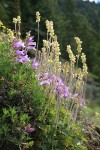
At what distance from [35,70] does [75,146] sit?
39.0 inches

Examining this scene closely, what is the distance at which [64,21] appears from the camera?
6244 centimetres

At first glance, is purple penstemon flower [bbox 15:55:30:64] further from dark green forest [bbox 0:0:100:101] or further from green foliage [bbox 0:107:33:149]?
dark green forest [bbox 0:0:100:101]

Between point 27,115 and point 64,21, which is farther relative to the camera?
point 64,21

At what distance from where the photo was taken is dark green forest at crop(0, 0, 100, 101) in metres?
33.4

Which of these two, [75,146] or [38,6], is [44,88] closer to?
[75,146]

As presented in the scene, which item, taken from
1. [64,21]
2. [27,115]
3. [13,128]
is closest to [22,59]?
[27,115]

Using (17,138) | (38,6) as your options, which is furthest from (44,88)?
(38,6)

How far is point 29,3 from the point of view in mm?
36938

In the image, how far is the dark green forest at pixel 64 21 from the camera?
110ft

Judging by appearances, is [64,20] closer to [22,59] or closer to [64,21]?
[64,21]

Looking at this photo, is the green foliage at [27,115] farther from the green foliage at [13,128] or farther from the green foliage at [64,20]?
the green foliage at [64,20]

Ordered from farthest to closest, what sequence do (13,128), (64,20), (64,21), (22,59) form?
(64,20)
(64,21)
(22,59)
(13,128)

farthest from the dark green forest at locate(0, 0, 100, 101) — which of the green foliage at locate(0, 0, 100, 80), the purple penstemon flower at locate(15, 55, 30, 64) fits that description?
the purple penstemon flower at locate(15, 55, 30, 64)

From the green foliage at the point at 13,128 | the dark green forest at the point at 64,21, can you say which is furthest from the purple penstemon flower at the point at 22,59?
the dark green forest at the point at 64,21
